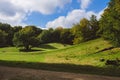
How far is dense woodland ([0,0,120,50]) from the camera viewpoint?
46.8 metres

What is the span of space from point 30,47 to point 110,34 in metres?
55.1

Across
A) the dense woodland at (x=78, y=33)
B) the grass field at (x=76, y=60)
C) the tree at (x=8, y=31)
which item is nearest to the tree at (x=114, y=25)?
the dense woodland at (x=78, y=33)

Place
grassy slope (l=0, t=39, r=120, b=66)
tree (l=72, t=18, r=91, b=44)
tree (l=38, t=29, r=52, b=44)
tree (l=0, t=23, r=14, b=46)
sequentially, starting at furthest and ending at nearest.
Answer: tree (l=38, t=29, r=52, b=44) < tree (l=0, t=23, r=14, b=46) < tree (l=72, t=18, r=91, b=44) < grassy slope (l=0, t=39, r=120, b=66)

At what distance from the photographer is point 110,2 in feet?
169

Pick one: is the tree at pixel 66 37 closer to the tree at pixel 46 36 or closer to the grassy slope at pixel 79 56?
the tree at pixel 46 36

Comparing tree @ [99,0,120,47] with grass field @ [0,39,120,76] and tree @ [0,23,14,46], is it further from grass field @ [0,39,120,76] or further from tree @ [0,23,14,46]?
tree @ [0,23,14,46]

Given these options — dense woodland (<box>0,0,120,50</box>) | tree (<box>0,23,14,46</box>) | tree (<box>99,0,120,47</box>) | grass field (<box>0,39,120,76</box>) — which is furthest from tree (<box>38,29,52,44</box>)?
tree (<box>99,0,120,47</box>)

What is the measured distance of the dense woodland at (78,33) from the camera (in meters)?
46.8

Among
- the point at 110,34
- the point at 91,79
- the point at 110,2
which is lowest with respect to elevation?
the point at 91,79

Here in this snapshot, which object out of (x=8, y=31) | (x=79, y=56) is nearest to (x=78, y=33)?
(x=8, y=31)

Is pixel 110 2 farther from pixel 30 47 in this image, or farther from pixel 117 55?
pixel 30 47

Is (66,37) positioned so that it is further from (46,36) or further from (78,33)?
(78,33)

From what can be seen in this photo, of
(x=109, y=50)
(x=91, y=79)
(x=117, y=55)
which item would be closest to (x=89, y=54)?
(x=109, y=50)

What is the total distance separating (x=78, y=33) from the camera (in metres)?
102
